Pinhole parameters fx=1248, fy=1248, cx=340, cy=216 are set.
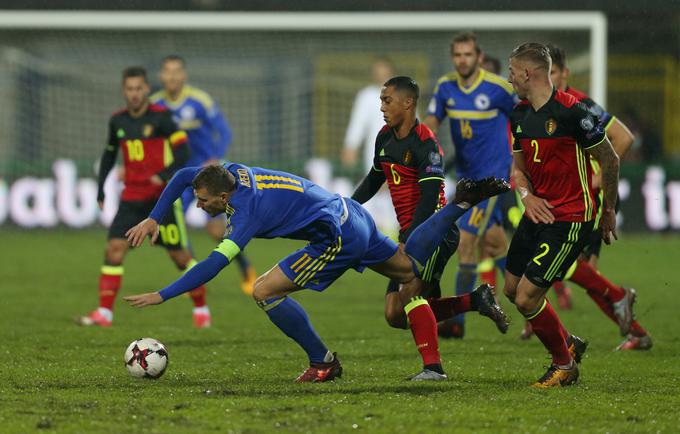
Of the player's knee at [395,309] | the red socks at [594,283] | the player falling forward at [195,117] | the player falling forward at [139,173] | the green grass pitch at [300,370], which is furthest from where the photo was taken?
the player falling forward at [195,117]

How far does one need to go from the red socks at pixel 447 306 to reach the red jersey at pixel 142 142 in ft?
12.0

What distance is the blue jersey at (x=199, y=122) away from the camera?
13750 millimetres

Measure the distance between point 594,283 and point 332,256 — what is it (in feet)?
9.21

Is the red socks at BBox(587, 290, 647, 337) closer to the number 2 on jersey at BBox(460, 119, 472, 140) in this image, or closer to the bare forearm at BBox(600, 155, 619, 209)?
the number 2 on jersey at BBox(460, 119, 472, 140)

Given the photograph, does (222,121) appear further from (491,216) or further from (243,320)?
(491,216)

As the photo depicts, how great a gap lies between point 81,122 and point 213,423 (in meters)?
17.3

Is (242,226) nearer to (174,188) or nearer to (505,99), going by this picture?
(174,188)

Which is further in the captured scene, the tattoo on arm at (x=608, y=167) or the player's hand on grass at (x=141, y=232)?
the tattoo on arm at (x=608, y=167)

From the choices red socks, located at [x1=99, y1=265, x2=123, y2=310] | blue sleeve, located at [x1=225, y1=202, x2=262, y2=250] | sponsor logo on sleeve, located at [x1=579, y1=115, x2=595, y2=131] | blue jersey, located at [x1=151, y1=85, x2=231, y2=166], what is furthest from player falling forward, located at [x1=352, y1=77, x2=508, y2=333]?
blue jersey, located at [x1=151, y1=85, x2=231, y2=166]

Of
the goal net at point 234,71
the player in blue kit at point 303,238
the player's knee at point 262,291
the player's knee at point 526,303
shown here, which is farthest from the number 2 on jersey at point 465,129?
the goal net at point 234,71

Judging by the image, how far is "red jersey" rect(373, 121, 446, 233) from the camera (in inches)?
319

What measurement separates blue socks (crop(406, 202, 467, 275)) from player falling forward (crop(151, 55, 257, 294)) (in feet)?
18.6

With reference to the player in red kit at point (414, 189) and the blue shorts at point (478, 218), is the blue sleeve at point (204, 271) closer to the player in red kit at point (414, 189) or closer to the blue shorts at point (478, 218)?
the player in red kit at point (414, 189)

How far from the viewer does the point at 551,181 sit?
296 inches
